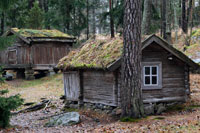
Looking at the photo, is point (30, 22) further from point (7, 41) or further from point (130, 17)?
point (130, 17)

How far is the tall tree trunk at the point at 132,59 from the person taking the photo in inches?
398

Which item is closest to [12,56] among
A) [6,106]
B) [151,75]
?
[6,106]

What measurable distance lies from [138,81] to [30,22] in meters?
25.1

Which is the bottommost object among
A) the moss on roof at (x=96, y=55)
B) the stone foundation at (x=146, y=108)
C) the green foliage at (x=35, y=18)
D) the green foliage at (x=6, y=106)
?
the stone foundation at (x=146, y=108)

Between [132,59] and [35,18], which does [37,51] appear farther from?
[132,59]

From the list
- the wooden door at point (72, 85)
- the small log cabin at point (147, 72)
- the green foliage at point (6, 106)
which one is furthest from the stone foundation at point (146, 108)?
the green foliage at point (6, 106)

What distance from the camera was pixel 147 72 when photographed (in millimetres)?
12586

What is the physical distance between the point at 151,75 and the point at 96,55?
3053 mm

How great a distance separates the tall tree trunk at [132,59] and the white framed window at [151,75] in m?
2.27

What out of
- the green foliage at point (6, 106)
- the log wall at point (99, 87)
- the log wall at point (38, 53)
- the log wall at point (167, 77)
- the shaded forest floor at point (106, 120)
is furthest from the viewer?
the log wall at point (38, 53)

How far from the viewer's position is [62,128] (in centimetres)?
1101

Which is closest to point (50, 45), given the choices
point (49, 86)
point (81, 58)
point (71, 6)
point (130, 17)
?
point (49, 86)

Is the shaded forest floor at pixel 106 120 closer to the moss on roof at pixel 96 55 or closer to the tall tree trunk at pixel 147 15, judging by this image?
the moss on roof at pixel 96 55

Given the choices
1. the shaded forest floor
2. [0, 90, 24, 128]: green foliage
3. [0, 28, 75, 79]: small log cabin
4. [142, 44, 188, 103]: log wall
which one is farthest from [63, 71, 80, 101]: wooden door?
[0, 28, 75, 79]: small log cabin
